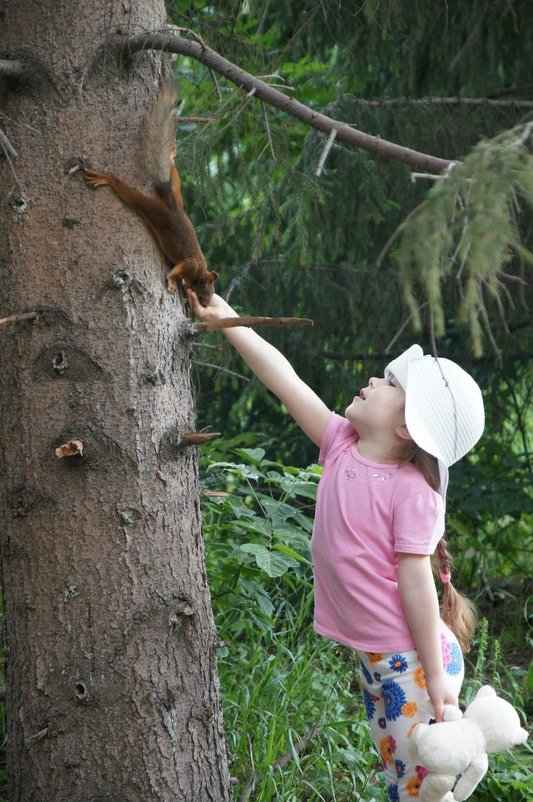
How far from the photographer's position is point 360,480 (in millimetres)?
2264

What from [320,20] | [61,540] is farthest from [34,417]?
[320,20]

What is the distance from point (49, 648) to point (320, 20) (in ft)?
11.2

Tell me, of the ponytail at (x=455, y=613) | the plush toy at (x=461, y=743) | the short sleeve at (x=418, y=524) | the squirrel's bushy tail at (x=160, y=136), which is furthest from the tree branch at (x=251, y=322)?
the plush toy at (x=461, y=743)

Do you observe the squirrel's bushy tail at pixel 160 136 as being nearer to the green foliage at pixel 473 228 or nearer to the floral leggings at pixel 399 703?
the green foliage at pixel 473 228

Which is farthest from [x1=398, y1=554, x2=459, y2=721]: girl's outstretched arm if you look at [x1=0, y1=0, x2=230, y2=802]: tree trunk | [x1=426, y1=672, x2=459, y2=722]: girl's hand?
[x1=0, y1=0, x2=230, y2=802]: tree trunk

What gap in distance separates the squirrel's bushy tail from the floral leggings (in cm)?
128

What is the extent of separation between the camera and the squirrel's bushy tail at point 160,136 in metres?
2.22

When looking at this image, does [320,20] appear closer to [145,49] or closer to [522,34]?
[522,34]

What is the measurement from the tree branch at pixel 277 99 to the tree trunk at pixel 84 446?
0.34ft

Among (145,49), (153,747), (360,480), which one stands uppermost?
(145,49)

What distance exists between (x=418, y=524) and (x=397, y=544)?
0.23 ft

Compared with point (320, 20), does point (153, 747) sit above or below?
below

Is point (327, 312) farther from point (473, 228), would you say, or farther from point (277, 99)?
point (473, 228)

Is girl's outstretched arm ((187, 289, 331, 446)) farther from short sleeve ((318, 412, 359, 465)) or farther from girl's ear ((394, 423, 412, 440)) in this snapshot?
girl's ear ((394, 423, 412, 440))
